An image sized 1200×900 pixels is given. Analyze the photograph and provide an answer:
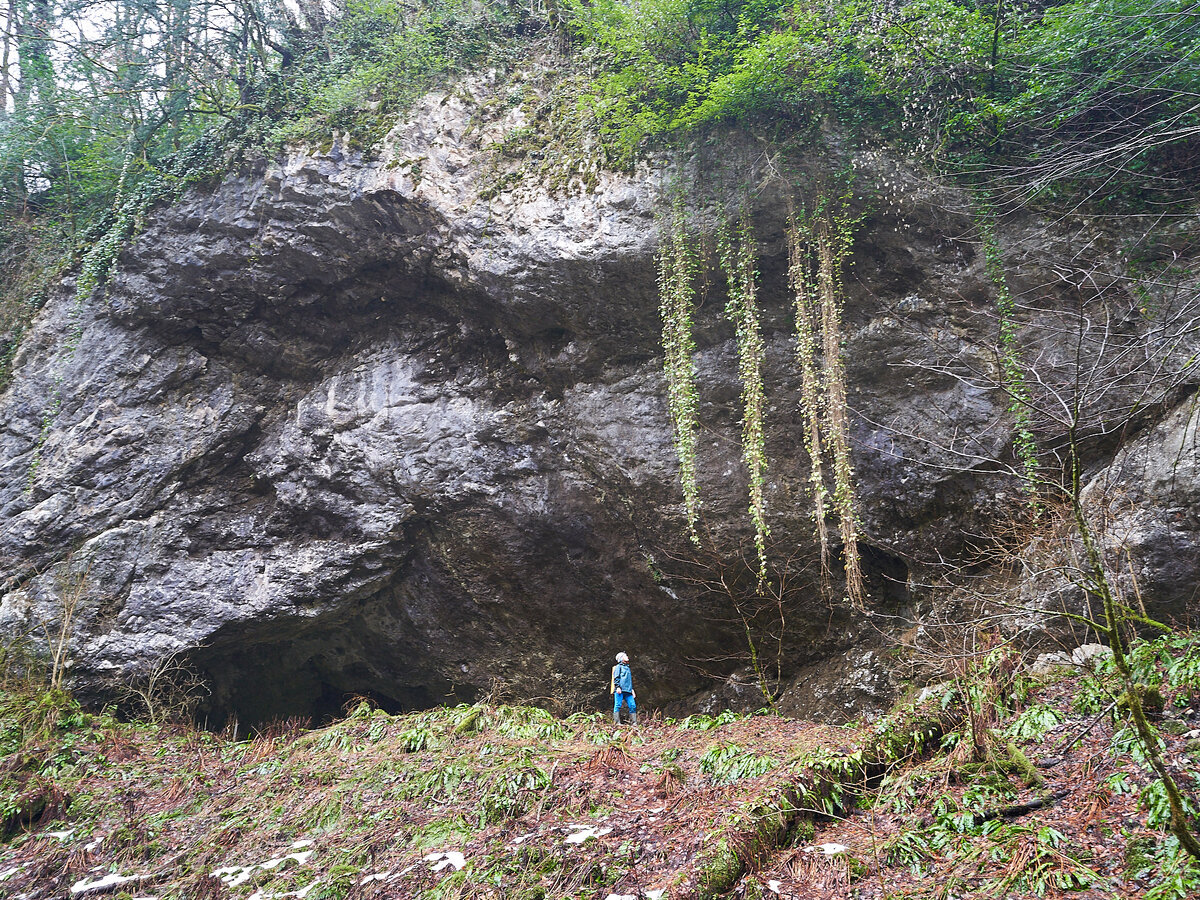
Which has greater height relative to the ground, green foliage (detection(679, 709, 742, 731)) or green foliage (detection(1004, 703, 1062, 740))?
green foliage (detection(1004, 703, 1062, 740))

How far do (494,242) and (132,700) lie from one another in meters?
7.11

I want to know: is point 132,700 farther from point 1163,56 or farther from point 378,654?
point 1163,56

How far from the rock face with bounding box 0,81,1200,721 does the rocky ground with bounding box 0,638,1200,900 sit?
6.97 ft

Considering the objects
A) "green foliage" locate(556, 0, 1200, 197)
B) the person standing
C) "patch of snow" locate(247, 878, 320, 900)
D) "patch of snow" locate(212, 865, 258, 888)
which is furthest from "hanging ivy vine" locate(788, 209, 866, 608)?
"patch of snow" locate(212, 865, 258, 888)

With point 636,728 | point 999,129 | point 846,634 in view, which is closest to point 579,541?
point 636,728

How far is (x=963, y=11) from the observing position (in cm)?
602

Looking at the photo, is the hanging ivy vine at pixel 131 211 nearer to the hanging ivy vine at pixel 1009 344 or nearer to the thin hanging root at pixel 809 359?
the thin hanging root at pixel 809 359

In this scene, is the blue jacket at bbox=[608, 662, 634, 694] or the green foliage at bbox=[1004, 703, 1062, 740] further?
the blue jacket at bbox=[608, 662, 634, 694]

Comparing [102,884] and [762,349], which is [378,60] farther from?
[102,884]

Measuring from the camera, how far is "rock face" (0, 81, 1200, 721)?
23.2 feet

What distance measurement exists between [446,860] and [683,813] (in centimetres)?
147

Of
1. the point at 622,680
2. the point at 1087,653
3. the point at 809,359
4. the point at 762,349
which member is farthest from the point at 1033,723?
the point at 762,349

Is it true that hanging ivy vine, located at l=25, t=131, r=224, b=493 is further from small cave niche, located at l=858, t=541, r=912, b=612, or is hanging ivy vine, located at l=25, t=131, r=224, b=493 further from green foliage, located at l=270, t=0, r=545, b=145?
small cave niche, located at l=858, t=541, r=912, b=612

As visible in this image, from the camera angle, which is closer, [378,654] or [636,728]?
[636,728]
